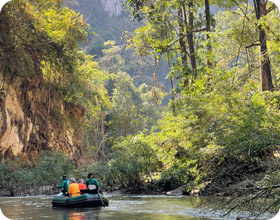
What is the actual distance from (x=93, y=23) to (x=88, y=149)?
30038mm

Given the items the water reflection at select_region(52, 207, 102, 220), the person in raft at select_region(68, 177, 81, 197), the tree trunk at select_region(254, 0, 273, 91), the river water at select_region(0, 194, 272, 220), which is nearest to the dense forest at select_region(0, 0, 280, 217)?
the tree trunk at select_region(254, 0, 273, 91)

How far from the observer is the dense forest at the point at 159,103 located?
41.9 feet

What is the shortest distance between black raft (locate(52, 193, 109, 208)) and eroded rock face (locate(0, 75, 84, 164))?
25.9ft

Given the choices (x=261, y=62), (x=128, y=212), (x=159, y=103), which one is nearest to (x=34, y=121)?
(x=159, y=103)

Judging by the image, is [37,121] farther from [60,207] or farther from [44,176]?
[60,207]

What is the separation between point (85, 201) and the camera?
15109 millimetres

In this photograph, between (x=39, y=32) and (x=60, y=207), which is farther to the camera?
(x=39, y=32)

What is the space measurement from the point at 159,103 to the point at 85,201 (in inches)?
430

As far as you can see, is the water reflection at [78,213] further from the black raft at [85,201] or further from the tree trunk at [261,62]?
the tree trunk at [261,62]

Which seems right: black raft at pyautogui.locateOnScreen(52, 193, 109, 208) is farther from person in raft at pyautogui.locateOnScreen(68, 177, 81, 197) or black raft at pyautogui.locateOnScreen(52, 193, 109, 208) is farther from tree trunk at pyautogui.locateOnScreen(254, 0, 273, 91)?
tree trunk at pyautogui.locateOnScreen(254, 0, 273, 91)

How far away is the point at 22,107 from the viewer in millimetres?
24375

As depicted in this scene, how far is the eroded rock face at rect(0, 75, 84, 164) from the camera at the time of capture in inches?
889

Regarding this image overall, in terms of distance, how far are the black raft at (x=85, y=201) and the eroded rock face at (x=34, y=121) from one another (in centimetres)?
789

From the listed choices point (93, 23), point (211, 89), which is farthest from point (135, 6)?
point (93, 23)
